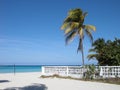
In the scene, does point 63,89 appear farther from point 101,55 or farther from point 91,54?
point 91,54

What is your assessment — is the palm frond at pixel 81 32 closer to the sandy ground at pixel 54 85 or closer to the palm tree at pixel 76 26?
the palm tree at pixel 76 26

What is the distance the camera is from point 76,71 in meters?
21.2

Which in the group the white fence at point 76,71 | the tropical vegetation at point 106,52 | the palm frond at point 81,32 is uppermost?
the palm frond at point 81,32

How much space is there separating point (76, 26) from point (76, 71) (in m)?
4.35

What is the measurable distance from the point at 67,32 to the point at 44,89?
31.5 ft

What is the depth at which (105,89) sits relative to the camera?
13.0m

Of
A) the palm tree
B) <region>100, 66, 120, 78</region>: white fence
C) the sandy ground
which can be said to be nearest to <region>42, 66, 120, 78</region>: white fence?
<region>100, 66, 120, 78</region>: white fence

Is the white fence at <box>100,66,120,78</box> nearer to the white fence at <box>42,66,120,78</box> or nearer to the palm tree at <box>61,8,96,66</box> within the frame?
the white fence at <box>42,66,120,78</box>

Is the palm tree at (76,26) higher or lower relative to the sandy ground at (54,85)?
higher

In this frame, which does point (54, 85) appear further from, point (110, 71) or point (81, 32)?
point (81, 32)

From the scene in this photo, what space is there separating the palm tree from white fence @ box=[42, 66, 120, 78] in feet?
6.65

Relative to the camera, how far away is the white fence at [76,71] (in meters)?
19.6

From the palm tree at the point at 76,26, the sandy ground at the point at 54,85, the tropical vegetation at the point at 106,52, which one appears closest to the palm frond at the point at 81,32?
the palm tree at the point at 76,26

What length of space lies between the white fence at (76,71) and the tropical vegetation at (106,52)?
1700mm
